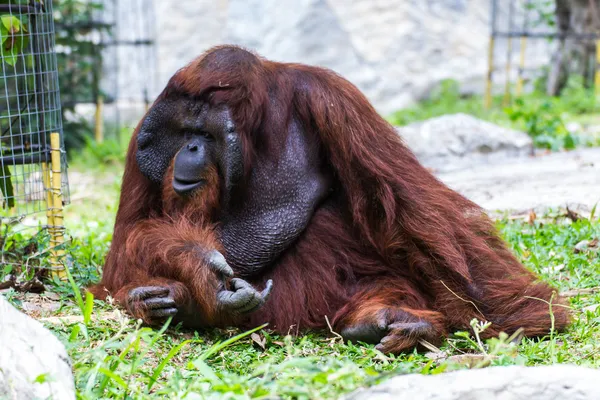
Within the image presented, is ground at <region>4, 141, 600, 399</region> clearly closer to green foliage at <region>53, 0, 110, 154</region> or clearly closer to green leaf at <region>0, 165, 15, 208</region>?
green leaf at <region>0, 165, 15, 208</region>

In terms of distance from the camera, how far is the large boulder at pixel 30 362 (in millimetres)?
2002

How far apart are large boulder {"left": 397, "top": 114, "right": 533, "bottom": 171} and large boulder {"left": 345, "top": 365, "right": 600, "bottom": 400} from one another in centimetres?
466

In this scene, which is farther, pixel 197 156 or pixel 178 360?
pixel 197 156

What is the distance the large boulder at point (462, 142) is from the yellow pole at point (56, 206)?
3.59 metres

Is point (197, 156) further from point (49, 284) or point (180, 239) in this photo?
point (49, 284)

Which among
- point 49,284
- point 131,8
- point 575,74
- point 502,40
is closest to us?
point 49,284

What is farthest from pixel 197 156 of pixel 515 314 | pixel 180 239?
pixel 515 314

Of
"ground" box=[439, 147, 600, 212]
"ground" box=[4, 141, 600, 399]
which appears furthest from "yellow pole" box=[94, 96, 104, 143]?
"ground" box=[439, 147, 600, 212]

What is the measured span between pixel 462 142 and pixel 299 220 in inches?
158

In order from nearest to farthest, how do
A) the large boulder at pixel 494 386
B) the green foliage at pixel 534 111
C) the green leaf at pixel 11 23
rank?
the large boulder at pixel 494 386
the green leaf at pixel 11 23
the green foliage at pixel 534 111

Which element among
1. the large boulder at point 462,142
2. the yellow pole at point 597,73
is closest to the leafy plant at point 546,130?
the large boulder at point 462,142

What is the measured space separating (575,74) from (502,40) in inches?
153

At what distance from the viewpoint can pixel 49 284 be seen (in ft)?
11.5

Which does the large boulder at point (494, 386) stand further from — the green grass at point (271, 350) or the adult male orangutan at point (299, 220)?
the adult male orangutan at point (299, 220)
